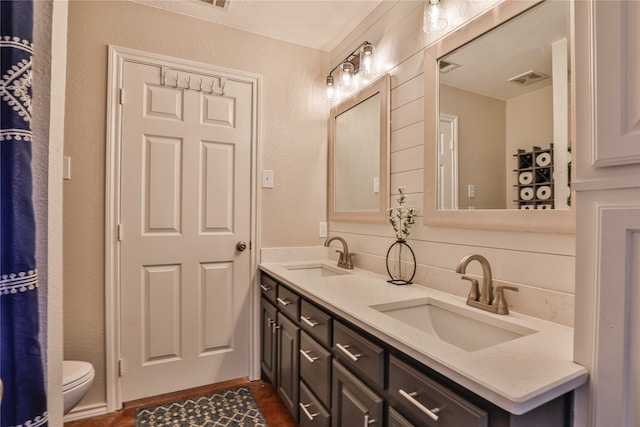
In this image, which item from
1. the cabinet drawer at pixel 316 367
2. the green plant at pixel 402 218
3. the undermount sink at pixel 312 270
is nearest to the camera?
the cabinet drawer at pixel 316 367

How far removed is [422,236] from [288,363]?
1018 millimetres

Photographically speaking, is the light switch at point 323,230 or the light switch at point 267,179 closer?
the light switch at point 267,179

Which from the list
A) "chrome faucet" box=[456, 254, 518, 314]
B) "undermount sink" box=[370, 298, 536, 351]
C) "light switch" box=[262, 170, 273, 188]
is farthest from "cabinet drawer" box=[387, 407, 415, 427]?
"light switch" box=[262, 170, 273, 188]

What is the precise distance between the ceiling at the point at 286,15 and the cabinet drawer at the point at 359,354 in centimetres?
191

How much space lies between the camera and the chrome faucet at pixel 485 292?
1197 mm

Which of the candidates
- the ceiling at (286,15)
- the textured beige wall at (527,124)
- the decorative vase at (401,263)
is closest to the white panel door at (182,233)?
the ceiling at (286,15)

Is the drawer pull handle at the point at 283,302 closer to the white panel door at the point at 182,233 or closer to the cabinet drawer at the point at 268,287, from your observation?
the cabinet drawer at the point at 268,287

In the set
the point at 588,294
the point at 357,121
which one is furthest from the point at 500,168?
the point at 357,121

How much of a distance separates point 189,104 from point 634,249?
7.43ft

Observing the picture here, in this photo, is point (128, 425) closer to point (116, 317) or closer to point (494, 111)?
point (116, 317)

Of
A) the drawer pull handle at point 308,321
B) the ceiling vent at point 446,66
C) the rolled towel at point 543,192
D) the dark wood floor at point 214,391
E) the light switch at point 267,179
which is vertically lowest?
the dark wood floor at point 214,391

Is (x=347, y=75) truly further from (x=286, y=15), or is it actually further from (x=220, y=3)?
(x=220, y=3)

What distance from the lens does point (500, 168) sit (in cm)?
131

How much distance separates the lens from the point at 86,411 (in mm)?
1913
